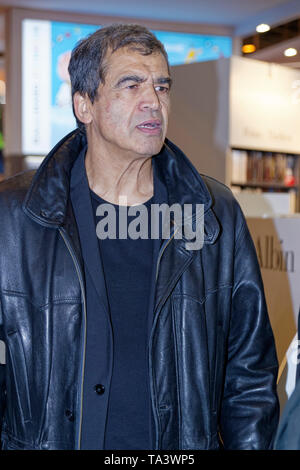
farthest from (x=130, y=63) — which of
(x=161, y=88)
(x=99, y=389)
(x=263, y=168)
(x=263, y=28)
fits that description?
(x=263, y=168)

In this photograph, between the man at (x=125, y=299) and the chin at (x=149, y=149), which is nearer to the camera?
the man at (x=125, y=299)

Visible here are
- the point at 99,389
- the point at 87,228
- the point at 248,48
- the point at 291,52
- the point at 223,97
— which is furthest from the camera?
the point at 248,48

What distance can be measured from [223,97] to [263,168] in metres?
1.13

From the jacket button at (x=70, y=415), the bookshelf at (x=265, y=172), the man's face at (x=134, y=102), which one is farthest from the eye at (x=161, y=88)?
the bookshelf at (x=265, y=172)

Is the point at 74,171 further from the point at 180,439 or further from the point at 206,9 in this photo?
the point at 206,9

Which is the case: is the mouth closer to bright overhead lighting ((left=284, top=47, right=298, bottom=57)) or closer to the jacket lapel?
the jacket lapel

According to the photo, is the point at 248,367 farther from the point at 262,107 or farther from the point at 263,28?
the point at 262,107

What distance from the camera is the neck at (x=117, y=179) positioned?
1.65 meters

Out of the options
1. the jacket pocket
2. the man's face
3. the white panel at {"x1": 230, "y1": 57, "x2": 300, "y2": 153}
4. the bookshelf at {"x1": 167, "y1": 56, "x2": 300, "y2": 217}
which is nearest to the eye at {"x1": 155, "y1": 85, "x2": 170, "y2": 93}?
the man's face

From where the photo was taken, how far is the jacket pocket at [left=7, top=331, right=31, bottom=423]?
56.9 inches

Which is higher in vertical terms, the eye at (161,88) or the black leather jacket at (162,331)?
the eye at (161,88)

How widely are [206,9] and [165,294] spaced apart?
23.0 feet

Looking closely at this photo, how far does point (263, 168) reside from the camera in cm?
548

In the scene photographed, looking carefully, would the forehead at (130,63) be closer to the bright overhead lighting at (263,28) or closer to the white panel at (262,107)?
the bright overhead lighting at (263,28)
